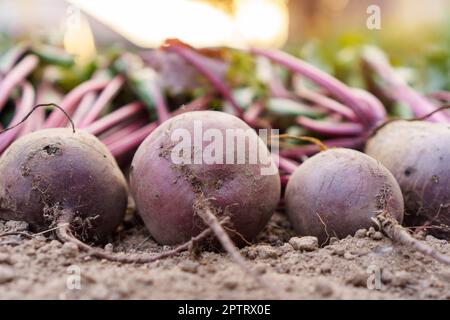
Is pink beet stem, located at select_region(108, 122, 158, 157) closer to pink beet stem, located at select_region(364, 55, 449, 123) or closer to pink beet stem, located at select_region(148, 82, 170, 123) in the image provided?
pink beet stem, located at select_region(148, 82, 170, 123)

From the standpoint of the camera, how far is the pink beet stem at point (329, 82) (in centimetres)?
254

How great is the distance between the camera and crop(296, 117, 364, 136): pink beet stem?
264 centimetres

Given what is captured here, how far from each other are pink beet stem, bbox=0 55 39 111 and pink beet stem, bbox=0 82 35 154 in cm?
6

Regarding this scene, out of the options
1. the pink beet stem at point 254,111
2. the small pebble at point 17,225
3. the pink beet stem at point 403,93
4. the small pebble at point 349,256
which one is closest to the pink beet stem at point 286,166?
the pink beet stem at point 254,111

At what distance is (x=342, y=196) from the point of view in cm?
182

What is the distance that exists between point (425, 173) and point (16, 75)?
2011 millimetres

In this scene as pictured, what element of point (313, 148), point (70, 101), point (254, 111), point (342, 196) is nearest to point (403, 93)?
point (313, 148)

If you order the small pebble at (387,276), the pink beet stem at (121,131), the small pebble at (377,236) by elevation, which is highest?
the pink beet stem at (121,131)

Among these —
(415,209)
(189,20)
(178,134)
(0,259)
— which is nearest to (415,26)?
(189,20)

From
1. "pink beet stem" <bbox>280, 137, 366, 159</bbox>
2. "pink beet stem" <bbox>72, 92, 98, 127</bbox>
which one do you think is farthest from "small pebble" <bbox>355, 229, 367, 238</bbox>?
"pink beet stem" <bbox>72, 92, 98, 127</bbox>

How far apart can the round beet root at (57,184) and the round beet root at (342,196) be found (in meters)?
0.69

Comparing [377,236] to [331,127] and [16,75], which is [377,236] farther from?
[16,75]

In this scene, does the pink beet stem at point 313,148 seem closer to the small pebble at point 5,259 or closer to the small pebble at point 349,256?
the small pebble at point 349,256
